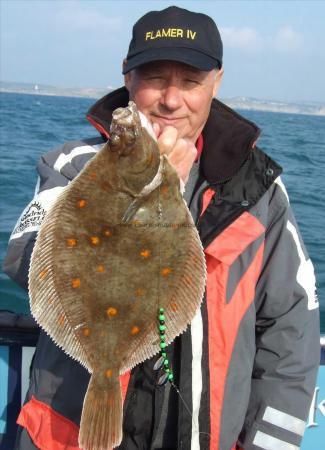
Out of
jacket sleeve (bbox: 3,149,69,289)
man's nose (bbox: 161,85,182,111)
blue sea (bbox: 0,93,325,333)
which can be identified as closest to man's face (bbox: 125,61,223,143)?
man's nose (bbox: 161,85,182,111)

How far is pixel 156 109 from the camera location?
8.37 ft

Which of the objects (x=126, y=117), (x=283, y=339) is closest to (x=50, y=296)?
(x=126, y=117)

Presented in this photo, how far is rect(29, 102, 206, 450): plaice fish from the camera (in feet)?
6.80

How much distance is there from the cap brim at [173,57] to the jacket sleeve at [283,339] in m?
0.76

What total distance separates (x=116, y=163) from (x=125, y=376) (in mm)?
1053

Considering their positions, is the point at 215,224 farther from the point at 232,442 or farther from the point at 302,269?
the point at 232,442

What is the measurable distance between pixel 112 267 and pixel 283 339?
3.35 feet

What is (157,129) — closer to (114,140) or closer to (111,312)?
(114,140)

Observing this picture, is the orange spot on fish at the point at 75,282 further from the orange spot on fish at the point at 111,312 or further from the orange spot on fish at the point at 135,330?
the orange spot on fish at the point at 135,330

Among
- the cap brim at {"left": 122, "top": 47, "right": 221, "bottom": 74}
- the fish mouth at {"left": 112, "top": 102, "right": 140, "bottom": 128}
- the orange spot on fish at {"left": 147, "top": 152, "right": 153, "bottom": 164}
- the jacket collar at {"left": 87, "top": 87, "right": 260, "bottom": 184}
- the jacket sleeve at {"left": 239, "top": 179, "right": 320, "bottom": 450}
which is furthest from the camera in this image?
the jacket collar at {"left": 87, "top": 87, "right": 260, "bottom": 184}

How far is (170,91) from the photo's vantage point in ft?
8.21

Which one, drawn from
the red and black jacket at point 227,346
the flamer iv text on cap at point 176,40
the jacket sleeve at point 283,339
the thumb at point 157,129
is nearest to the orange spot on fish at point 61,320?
the red and black jacket at point 227,346

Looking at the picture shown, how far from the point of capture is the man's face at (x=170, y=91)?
8.27 ft

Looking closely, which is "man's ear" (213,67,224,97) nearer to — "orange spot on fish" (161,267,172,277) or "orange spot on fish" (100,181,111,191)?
"orange spot on fish" (100,181,111,191)
